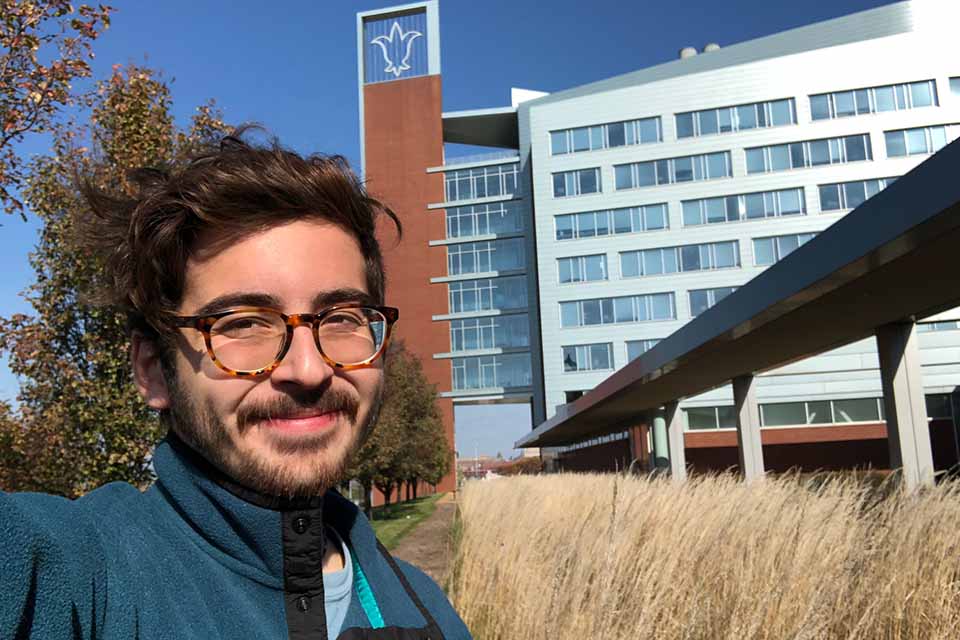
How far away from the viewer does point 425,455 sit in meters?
A: 33.6

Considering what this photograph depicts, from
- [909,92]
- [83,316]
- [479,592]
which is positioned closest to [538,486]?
[479,592]

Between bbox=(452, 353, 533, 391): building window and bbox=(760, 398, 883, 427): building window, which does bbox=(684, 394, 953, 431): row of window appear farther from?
bbox=(452, 353, 533, 391): building window

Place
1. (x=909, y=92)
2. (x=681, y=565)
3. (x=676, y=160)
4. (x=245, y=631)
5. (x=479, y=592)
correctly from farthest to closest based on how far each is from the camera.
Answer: (x=676, y=160), (x=909, y=92), (x=479, y=592), (x=681, y=565), (x=245, y=631)

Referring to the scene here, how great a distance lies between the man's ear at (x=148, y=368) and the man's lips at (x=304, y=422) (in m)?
0.29

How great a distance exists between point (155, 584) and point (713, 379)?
1977cm

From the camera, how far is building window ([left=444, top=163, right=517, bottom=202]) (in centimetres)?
6094

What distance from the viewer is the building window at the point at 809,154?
47844mm

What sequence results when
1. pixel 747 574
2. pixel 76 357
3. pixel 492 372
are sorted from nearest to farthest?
pixel 747 574
pixel 76 357
pixel 492 372

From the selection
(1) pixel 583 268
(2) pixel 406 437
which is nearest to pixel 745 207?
(1) pixel 583 268

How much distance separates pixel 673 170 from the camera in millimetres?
51500

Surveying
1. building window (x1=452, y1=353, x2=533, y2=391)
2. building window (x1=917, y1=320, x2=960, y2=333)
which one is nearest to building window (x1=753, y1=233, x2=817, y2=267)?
building window (x1=917, y1=320, x2=960, y2=333)

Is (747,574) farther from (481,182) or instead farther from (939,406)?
(481,182)

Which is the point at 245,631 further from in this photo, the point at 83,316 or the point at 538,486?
the point at 538,486

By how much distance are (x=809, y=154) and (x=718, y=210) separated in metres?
6.66
